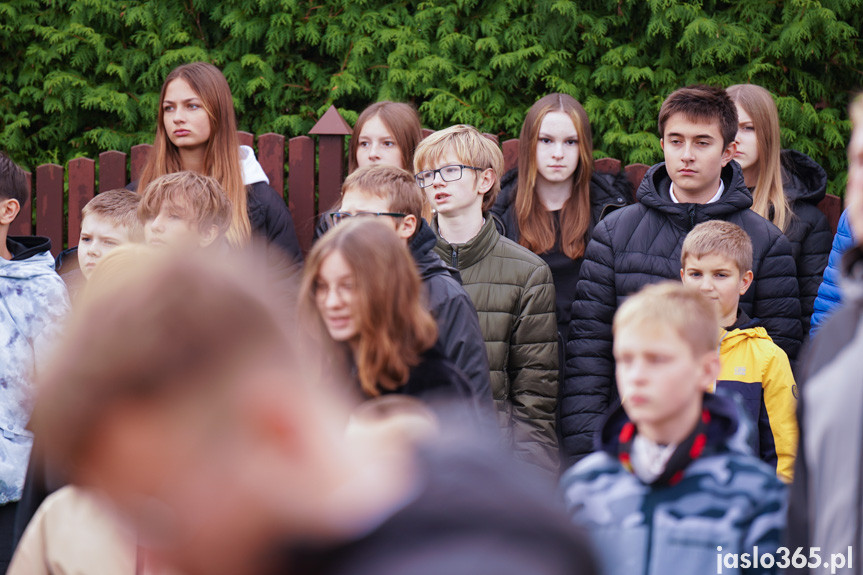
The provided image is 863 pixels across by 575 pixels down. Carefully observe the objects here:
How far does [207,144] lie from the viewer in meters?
4.80

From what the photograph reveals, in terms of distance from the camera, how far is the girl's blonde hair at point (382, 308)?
2516 millimetres

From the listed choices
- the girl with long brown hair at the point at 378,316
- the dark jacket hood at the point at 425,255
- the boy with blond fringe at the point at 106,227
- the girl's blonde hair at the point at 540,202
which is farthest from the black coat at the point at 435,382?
the girl's blonde hair at the point at 540,202

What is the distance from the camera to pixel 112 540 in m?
1.85

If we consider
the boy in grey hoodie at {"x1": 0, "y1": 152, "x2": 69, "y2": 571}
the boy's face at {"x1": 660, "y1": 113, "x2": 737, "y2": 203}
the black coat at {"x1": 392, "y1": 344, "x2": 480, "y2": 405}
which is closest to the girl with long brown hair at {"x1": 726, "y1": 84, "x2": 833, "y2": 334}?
the boy's face at {"x1": 660, "y1": 113, "x2": 737, "y2": 203}

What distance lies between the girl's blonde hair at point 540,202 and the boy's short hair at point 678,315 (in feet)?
7.11

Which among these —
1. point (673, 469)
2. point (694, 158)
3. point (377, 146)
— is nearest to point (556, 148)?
point (694, 158)

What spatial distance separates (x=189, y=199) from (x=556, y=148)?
1928mm

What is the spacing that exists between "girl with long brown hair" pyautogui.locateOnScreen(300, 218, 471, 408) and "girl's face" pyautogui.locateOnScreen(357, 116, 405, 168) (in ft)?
7.17

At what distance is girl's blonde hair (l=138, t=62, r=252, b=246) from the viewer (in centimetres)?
465

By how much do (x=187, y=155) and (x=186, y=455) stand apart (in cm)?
425

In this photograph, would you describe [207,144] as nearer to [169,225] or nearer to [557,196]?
[169,225]

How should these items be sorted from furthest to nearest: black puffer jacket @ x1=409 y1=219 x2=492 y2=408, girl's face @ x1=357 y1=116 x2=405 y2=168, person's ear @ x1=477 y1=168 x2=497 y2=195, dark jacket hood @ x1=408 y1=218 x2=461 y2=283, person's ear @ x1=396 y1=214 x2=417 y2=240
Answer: girl's face @ x1=357 y1=116 x2=405 y2=168 → person's ear @ x1=477 y1=168 x2=497 y2=195 → person's ear @ x1=396 y1=214 x2=417 y2=240 → dark jacket hood @ x1=408 y1=218 x2=461 y2=283 → black puffer jacket @ x1=409 y1=219 x2=492 y2=408

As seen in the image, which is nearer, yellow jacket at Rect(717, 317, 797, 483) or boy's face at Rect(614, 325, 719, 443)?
boy's face at Rect(614, 325, 719, 443)

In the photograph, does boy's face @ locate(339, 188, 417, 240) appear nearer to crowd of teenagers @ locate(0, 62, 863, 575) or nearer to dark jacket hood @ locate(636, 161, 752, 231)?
crowd of teenagers @ locate(0, 62, 863, 575)
